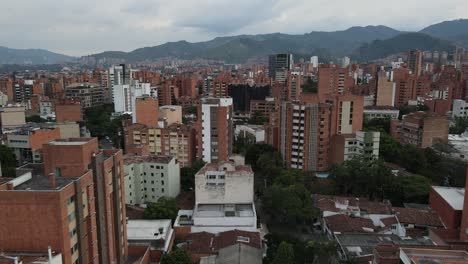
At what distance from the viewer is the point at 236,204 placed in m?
24.0

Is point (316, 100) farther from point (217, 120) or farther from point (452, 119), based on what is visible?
point (452, 119)

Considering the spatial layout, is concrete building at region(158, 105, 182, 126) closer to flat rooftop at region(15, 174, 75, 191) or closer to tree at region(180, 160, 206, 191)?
tree at region(180, 160, 206, 191)

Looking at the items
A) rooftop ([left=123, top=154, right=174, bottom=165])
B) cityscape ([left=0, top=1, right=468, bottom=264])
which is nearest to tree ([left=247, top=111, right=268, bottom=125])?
cityscape ([left=0, top=1, right=468, bottom=264])

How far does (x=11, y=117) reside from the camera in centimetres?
4478

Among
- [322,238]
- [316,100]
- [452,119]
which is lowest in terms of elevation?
[322,238]

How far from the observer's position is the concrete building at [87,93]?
209 ft

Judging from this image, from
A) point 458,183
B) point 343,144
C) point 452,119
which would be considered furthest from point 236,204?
point 452,119

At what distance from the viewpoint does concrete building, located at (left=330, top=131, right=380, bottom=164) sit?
3083 cm

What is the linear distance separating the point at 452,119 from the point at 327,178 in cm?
2908

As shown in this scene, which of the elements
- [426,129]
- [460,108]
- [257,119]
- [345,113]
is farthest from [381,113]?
[345,113]

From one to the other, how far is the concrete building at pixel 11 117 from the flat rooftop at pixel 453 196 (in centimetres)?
4301

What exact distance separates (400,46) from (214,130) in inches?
6534

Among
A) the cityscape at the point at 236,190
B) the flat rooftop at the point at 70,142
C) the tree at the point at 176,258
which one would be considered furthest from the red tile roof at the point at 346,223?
the flat rooftop at the point at 70,142

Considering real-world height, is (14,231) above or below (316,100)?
below
